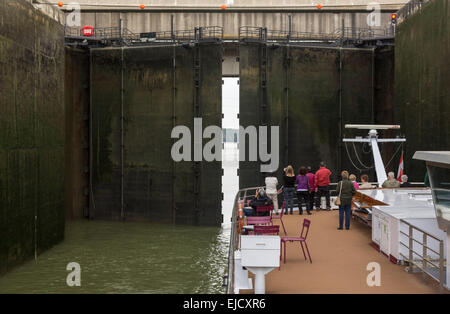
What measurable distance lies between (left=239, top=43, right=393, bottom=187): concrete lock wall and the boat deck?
948 cm

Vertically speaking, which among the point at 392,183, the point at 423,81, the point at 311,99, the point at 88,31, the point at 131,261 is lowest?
the point at 131,261

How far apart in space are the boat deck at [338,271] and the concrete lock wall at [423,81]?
572cm

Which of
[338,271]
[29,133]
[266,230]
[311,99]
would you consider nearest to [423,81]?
[311,99]

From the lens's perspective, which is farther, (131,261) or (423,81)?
(423,81)

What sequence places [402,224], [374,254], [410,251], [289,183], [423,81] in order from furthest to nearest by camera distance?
[423,81], [289,183], [374,254], [402,224], [410,251]

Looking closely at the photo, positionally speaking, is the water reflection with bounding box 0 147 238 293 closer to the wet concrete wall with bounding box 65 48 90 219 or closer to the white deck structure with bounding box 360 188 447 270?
the wet concrete wall with bounding box 65 48 90 219

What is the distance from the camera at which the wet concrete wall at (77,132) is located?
2512cm

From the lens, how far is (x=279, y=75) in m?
23.9

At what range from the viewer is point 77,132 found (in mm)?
25500

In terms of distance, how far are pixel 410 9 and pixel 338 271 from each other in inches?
552

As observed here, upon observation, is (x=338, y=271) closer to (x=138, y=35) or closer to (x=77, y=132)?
(x=77, y=132)
